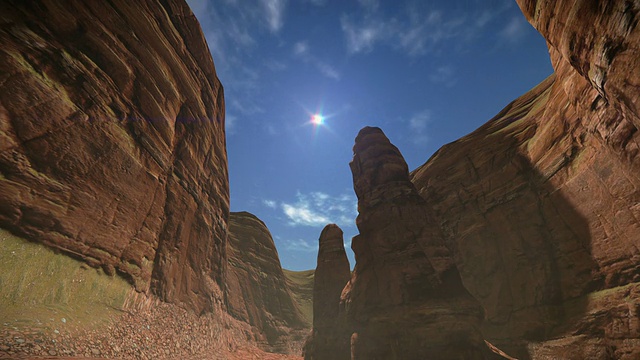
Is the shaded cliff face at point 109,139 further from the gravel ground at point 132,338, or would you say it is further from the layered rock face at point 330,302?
the layered rock face at point 330,302

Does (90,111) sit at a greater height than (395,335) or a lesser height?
greater

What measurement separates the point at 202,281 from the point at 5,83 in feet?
61.5

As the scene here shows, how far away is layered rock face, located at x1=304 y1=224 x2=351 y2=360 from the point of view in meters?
31.1

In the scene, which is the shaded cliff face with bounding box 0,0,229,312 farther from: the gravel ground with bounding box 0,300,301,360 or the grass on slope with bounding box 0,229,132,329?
the gravel ground with bounding box 0,300,301,360

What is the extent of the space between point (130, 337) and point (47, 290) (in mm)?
4436

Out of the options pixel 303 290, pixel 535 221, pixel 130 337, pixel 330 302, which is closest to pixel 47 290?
pixel 130 337

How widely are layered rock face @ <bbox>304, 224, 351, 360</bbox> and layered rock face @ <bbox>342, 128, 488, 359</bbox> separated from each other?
6.45 meters

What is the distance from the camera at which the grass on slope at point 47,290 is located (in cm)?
934

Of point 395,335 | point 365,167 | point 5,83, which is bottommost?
point 395,335

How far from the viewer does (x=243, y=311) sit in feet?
151

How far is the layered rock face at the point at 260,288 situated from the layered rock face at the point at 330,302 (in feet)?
46.6

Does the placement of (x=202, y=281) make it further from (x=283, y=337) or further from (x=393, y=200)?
(x=283, y=337)

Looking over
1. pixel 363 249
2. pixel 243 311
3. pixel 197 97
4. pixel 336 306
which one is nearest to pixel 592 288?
pixel 363 249

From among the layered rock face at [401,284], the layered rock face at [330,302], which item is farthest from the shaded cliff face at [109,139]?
the layered rock face at [330,302]
